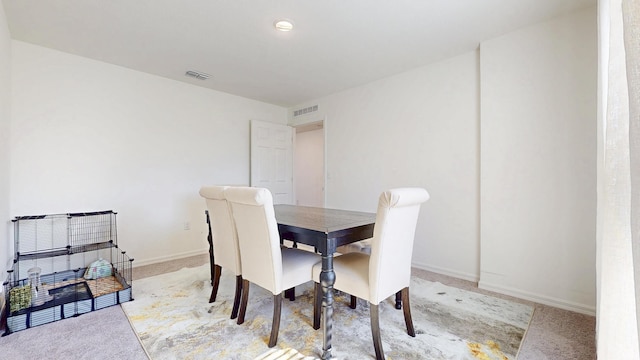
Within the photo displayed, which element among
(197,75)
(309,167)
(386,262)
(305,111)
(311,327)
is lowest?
(311,327)

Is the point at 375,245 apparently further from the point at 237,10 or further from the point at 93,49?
the point at 93,49

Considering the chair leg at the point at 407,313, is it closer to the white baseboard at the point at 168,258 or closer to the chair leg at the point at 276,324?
the chair leg at the point at 276,324

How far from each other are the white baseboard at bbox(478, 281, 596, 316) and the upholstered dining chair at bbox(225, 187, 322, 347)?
71.2 inches

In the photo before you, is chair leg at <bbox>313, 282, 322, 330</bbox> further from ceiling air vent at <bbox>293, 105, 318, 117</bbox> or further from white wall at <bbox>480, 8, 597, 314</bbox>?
ceiling air vent at <bbox>293, 105, 318, 117</bbox>

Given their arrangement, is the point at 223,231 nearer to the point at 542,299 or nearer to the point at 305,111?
the point at 542,299

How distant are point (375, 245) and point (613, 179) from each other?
3.45 feet

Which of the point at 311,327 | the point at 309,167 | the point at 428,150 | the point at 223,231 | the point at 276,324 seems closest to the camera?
the point at 276,324

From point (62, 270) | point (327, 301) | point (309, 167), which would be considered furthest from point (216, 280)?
point (309, 167)

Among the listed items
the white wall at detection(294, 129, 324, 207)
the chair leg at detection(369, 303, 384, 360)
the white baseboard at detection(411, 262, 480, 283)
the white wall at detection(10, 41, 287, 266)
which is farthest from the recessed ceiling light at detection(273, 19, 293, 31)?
the white wall at detection(294, 129, 324, 207)

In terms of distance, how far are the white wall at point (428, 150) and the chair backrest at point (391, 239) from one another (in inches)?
60.0

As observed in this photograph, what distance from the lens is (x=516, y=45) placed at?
2.54 meters

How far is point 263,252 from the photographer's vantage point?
1784 mm

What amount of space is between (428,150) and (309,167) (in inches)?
159

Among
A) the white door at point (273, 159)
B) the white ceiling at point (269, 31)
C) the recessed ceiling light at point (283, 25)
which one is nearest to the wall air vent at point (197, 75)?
the white ceiling at point (269, 31)
